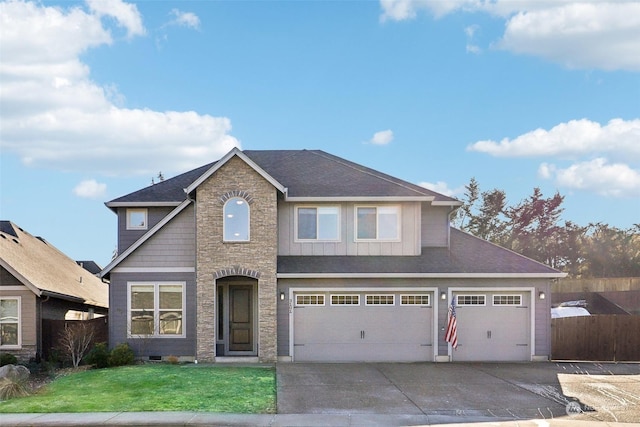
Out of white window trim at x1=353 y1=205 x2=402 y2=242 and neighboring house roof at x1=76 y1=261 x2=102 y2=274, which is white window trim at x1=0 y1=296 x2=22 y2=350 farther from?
neighboring house roof at x1=76 y1=261 x2=102 y2=274

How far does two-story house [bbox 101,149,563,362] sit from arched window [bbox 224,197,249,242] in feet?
0.10

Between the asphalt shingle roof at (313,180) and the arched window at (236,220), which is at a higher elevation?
the asphalt shingle roof at (313,180)

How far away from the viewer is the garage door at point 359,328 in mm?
20578

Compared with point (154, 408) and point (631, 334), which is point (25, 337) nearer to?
point (154, 408)

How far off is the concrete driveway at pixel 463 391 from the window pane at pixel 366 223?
14.0 ft

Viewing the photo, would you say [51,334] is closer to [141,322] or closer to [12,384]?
[141,322]

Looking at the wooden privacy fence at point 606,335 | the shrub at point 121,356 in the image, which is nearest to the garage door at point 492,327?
the wooden privacy fence at point 606,335

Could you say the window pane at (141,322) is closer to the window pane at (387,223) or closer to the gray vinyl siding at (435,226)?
the window pane at (387,223)

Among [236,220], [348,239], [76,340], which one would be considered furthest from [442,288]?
[76,340]

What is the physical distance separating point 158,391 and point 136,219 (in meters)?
9.46

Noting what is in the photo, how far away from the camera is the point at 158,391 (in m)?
14.8

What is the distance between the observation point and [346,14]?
20.4 m

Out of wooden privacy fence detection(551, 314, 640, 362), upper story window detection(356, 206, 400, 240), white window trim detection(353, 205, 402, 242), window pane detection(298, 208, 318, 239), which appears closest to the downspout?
window pane detection(298, 208, 318, 239)

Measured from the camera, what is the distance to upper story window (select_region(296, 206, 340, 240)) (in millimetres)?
21406
